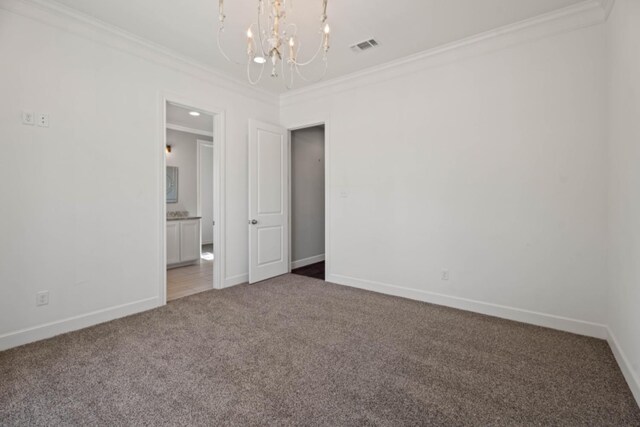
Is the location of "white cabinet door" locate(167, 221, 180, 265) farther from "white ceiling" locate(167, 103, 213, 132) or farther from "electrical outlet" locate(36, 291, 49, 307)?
"electrical outlet" locate(36, 291, 49, 307)

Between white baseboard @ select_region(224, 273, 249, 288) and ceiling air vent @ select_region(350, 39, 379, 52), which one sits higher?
ceiling air vent @ select_region(350, 39, 379, 52)

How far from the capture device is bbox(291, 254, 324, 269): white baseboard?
207 inches

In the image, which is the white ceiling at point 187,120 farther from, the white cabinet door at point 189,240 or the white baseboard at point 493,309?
the white baseboard at point 493,309

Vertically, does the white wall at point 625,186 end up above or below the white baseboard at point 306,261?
above

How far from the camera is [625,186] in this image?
209 centimetres

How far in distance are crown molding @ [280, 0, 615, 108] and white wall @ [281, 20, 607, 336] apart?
0.02m

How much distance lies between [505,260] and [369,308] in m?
1.44

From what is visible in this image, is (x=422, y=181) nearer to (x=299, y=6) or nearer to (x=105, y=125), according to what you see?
(x=299, y=6)

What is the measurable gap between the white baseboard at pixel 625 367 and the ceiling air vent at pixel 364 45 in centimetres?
334

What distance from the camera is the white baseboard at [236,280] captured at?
13.4ft

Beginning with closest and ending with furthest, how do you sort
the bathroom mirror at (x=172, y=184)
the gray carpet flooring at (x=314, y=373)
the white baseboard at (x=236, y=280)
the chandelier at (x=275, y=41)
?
the gray carpet flooring at (x=314, y=373) → the chandelier at (x=275, y=41) → the white baseboard at (x=236, y=280) → the bathroom mirror at (x=172, y=184)

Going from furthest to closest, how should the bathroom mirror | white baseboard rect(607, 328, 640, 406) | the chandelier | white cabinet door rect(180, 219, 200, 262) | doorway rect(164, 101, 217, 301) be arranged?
the bathroom mirror, white cabinet door rect(180, 219, 200, 262), doorway rect(164, 101, 217, 301), the chandelier, white baseboard rect(607, 328, 640, 406)

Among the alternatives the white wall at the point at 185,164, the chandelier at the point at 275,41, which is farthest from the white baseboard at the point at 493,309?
the white wall at the point at 185,164

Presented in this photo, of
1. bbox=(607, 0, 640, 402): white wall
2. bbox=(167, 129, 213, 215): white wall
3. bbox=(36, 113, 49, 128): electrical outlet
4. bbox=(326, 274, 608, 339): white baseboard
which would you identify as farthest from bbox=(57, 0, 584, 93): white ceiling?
bbox=(167, 129, 213, 215): white wall
